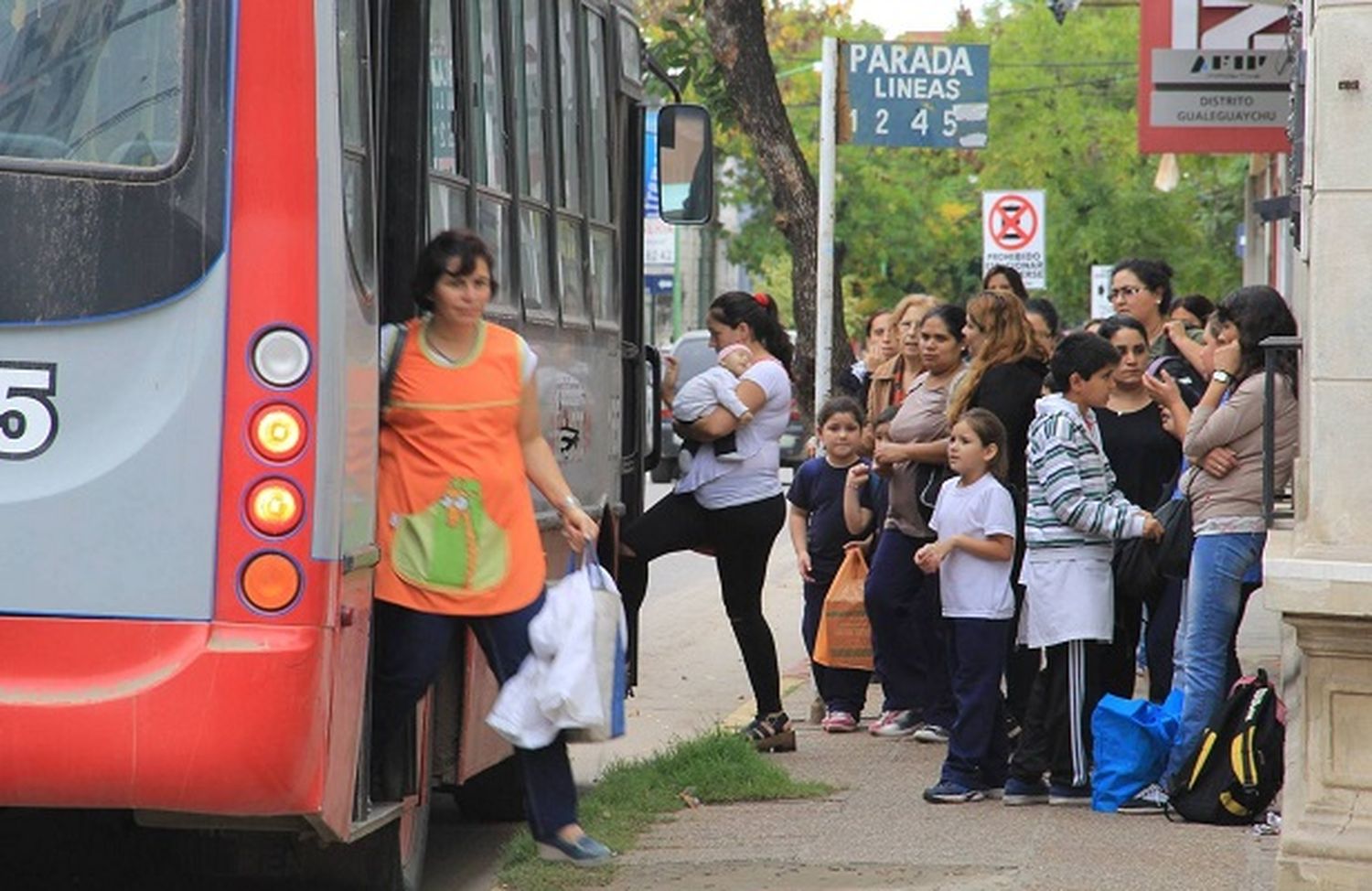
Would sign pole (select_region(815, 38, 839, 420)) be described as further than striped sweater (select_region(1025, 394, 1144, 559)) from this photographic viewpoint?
Yes

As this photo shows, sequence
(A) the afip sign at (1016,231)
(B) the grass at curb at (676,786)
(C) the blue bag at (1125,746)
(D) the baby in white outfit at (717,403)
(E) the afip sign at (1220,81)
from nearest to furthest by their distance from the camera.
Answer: (B) the grass at curb at (676,786)
(C) the blue bag at (1125,746)
(D) the baby in white outfit at (717,403)
(E) the afip sign at (1220,81)
(A) the afip sign at (1016,231)

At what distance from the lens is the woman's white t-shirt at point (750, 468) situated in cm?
1063

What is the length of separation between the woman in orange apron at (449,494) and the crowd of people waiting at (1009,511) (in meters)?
2.23

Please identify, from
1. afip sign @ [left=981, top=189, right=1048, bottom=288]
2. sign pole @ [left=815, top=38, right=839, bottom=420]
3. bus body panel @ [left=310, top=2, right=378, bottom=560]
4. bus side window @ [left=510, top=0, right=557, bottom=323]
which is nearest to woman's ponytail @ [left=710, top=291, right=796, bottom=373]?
bus side window @ [left=510, top=0, right=557, bottom=323]

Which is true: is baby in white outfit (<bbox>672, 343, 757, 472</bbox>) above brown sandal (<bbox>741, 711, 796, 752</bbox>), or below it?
above

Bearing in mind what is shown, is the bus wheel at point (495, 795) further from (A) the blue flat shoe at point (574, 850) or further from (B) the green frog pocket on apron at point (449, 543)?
(B) the green frog pocket on apron at point (449, 543)

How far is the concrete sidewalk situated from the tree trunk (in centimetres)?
667

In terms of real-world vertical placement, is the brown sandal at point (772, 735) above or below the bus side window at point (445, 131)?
below

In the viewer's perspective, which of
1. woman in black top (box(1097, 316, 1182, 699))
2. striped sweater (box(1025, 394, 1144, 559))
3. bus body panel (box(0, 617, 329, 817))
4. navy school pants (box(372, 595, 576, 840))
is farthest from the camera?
woman in black top (box(1097, 316, 1182, 699))

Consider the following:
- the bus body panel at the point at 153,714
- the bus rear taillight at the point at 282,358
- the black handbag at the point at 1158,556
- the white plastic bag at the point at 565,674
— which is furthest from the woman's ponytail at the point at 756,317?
the bus body panel at the point at 153,714

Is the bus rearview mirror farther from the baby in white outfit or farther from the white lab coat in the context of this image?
the white lab coat

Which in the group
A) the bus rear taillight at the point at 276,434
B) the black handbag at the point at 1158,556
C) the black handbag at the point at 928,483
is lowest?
the black handbag at the point at 1158,556

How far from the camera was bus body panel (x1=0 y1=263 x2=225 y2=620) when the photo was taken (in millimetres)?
5734

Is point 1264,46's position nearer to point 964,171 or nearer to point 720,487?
point 720,487
